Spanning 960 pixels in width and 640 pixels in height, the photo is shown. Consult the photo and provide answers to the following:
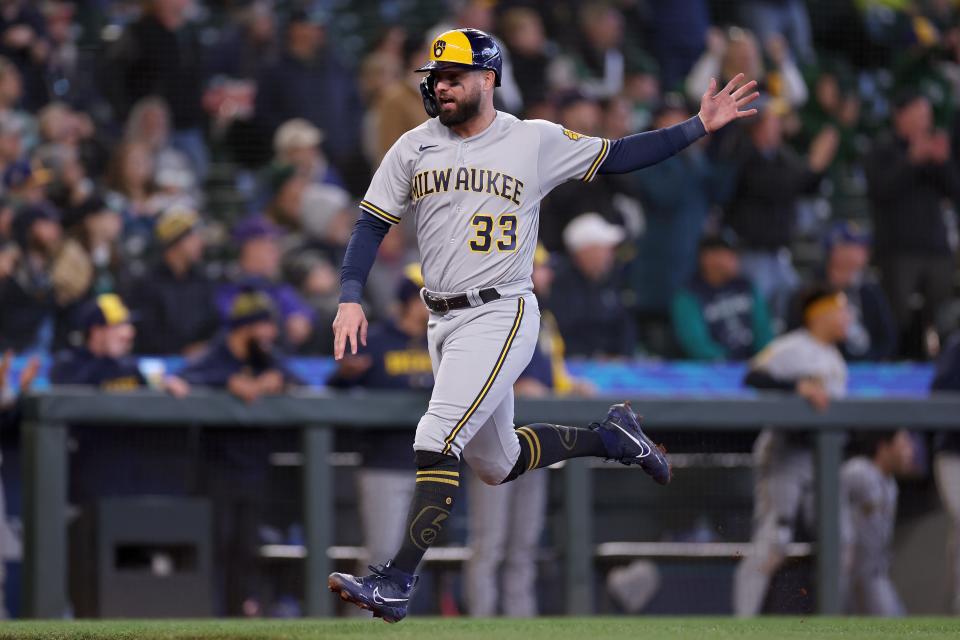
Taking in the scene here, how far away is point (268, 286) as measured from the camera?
8.39m

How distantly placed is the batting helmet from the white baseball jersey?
3405 millimetres

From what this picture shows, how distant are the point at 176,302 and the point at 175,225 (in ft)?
1.54

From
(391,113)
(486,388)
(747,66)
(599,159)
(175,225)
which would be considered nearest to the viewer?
(486,388)

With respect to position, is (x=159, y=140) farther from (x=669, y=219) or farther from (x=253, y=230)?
(x=669, y=219)

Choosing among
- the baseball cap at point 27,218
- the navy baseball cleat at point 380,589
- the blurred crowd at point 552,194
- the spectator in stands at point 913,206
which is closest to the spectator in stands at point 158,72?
the blurred crowd at point 552,194

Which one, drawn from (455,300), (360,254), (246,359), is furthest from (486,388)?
(246,359)

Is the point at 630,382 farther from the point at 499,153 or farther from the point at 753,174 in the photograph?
the point at 499,153

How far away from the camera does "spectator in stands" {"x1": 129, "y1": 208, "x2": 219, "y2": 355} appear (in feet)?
27.3

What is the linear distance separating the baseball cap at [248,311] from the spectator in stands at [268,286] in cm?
85

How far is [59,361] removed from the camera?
7.57 metres

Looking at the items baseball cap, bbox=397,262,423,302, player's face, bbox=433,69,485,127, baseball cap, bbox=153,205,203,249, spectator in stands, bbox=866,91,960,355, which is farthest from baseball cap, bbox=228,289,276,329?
spectator in stands, bbox=866,91,960,355

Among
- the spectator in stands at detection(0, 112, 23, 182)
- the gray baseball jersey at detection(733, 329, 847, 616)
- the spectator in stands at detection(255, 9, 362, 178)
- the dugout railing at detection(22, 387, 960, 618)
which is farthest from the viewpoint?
the spectator in stands at detection(255, 9, 362, 178)

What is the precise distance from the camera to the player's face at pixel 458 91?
5.01 metres

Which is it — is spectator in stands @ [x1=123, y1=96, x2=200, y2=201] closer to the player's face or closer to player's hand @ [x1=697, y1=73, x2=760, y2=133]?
the player's face
